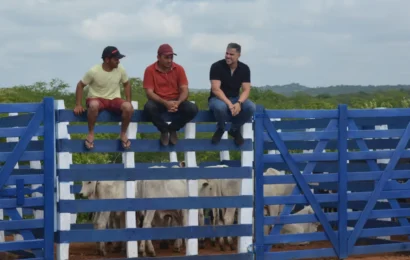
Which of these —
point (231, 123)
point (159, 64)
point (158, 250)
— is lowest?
point (158, 250)

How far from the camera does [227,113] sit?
11906 mm

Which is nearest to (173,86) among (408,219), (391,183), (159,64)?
(159,64)

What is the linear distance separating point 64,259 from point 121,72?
2518 millimetres

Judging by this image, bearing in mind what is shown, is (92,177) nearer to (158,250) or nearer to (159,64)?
(159,64)

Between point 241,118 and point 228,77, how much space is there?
0.67m

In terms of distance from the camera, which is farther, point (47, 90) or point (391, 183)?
point (47, 90)

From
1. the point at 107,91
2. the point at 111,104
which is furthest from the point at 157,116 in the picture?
the point at 107,91

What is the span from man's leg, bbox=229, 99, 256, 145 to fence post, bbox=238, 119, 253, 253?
93 millimetres

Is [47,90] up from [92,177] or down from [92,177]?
up

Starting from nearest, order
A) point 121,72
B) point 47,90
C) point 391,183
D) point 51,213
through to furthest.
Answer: point 51,213 → point 121,72 → point 391,183 → point 47,90

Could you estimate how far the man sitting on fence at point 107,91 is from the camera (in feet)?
36.9

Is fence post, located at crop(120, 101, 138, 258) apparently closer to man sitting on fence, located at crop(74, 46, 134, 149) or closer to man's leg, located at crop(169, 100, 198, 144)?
man sitting on fence, located at crop(74, 46, 134, 149)

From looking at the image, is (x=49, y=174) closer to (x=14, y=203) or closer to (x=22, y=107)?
(x=14, y=203)

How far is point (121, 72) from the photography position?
38.9 feet
